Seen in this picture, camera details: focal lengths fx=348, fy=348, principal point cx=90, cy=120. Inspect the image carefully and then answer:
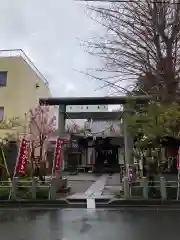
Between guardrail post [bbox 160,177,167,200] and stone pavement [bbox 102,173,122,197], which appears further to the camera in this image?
stone pavement [bbox 102,173,122,197]

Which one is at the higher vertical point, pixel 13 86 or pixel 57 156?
pixel 13 86

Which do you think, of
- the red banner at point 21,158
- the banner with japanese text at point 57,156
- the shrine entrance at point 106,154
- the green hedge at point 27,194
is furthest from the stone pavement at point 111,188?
the shrine entrance at point 106,154

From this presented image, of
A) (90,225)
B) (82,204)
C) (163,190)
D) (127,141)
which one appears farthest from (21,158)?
(90,225)

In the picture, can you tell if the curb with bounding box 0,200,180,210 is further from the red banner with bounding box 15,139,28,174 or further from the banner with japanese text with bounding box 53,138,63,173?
the banner with japanese text with bounding box 53,138,63,173

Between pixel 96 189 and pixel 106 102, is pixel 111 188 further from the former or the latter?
pixel 106 102

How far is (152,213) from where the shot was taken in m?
13.9

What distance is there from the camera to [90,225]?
10898 mm

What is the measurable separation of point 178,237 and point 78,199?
8.98 m

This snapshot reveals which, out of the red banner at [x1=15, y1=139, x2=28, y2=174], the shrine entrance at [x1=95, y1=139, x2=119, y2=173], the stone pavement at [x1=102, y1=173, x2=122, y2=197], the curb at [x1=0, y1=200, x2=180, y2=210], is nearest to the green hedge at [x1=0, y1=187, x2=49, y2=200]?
the curb at [x1=0, y1=200, x2=180, y2=210]

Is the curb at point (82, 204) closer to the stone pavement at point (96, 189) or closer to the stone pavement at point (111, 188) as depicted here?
the stone pavement at point (96, 189)

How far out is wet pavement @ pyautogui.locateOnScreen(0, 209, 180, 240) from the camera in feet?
30.2

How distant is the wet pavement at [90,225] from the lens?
922cm

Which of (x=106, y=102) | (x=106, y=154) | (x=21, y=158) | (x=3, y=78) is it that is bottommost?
(x=21, y=158)

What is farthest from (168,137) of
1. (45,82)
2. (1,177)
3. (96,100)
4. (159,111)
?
(45,82)
